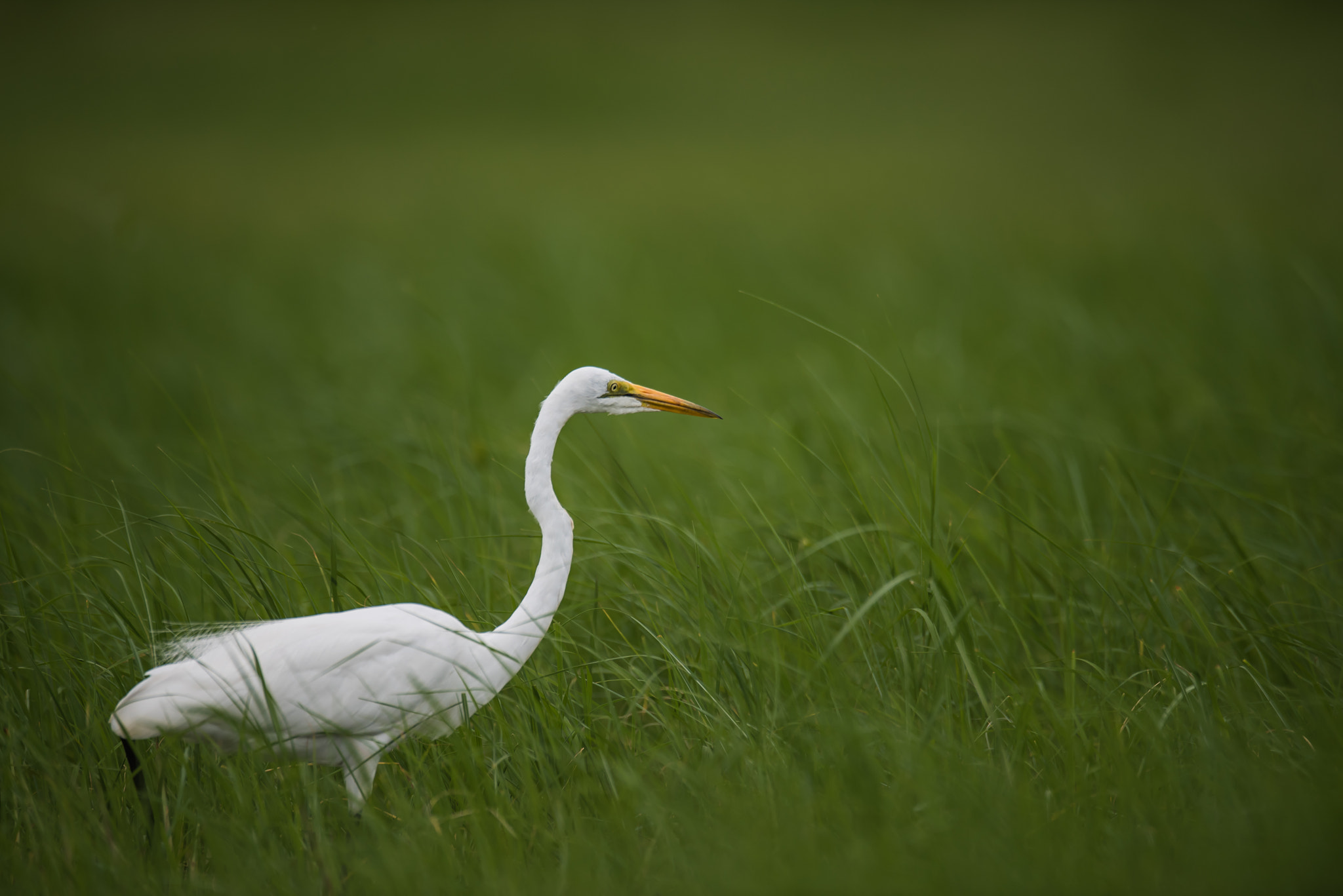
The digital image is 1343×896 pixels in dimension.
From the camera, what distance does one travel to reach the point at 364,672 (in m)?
2.14

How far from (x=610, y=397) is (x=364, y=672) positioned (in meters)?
0.94

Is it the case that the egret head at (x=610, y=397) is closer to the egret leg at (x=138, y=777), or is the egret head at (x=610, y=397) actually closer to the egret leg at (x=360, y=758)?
the egret leg at (x=360, y=758)

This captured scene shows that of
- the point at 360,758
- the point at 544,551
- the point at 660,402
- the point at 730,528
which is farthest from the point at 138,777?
the point at 730,528

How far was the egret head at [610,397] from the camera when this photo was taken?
221 centimetres

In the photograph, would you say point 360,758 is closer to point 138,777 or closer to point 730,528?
point 138,777

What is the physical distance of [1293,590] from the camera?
2857 millimetres

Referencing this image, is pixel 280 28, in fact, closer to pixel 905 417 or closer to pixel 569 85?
pixel 569 85

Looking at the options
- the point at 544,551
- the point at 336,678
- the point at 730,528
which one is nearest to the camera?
the point at 336,678

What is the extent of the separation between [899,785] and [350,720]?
1336 mm

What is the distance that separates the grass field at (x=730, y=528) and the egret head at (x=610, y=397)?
343 mm

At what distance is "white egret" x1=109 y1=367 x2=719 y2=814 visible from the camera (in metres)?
2.06

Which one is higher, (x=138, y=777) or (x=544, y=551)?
(x=544, y=551)

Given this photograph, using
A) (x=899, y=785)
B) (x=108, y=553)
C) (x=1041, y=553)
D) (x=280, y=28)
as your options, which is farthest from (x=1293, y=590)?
(x=280, y=28)

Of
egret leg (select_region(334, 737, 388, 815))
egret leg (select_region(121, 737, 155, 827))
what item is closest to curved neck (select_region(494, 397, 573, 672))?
egret leg (select_region(334, 737, 388, 815))
